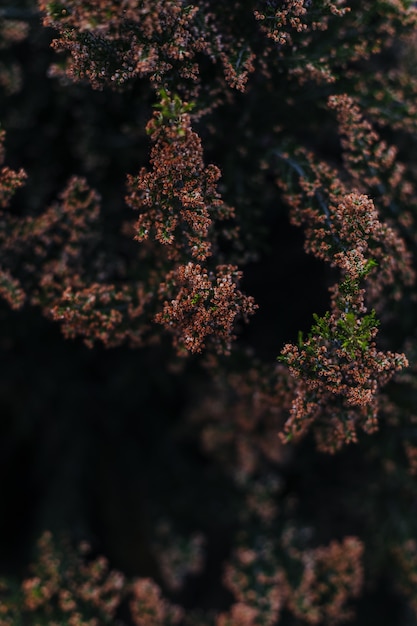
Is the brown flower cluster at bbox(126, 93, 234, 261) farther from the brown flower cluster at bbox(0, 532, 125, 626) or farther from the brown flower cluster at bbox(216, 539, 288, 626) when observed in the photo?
the brown flower cluster at bbox(216, 539, 288, 626)

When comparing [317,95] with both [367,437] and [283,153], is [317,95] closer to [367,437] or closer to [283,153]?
[283,153]

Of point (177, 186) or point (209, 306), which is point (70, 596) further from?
point (177, 186)

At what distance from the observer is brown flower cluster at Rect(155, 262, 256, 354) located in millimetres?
1715

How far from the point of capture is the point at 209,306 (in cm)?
176

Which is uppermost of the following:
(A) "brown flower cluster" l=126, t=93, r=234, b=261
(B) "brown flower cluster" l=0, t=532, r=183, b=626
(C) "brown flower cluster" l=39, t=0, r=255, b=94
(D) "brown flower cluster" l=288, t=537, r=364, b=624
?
(C) "brown flower cluster" l=39, t=0, r=255, b=94

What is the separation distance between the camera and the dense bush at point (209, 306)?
5.79 ft

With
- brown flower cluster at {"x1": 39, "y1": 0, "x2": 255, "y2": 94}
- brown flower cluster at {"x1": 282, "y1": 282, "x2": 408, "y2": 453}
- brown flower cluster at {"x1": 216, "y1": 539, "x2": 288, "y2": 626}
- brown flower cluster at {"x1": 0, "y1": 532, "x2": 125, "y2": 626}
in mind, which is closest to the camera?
brown flower cluster at {"x1": 39, "y1": 0, "x2": 255, "y2": 94}

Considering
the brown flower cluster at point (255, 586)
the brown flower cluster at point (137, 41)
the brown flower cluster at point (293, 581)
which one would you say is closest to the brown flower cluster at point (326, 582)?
the brown flower cluster at point (293, 581)

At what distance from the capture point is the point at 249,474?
335 cm

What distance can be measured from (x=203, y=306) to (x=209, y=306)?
1.5 inches

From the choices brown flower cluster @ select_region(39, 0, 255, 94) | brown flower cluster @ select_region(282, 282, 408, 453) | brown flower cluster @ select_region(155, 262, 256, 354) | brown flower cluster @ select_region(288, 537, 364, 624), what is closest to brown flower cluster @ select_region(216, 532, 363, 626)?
brown flower cluster @ select_region(288, 537, 364, 624)

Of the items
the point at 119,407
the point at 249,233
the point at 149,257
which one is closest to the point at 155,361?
the point at 119,407

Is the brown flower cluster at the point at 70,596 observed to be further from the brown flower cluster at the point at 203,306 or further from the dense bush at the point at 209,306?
the brown flower cluster at the point at 203,306

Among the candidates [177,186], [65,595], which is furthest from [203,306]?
[65,595]
